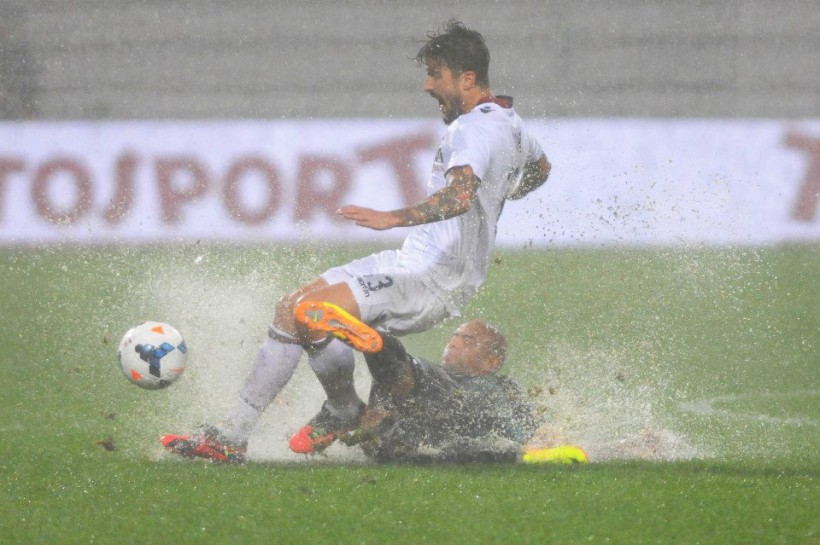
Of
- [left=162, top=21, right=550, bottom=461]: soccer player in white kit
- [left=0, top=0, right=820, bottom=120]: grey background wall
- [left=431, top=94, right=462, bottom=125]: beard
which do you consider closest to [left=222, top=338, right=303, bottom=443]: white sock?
[left=162, top=21, right=550, bottom=461]: soccer player in white kit

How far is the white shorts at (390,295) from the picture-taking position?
5594 millimetres

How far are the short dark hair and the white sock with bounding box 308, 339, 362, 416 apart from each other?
4.44 ft

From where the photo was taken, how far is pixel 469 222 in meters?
5.83

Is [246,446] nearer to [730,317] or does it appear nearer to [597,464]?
[597,464]

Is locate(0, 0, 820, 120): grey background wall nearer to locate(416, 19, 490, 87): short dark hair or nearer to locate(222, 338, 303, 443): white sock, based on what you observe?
locate(416, 19, 490, 87): short dark hair

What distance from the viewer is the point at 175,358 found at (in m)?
5.93

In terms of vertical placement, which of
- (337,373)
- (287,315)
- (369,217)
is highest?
(369,217)

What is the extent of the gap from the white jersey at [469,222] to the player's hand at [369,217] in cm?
54

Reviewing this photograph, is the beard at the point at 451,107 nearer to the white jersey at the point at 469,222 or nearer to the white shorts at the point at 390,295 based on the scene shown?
the white jersey at the point at 469,222

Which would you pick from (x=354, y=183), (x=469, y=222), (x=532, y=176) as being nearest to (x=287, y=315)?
(x=469, y=222)

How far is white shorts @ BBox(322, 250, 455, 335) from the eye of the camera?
5.59 meters

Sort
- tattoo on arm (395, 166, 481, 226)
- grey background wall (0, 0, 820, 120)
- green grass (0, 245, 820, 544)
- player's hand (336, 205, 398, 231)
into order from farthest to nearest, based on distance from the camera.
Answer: grey background wall (0, 0, 820, 120)
tattoo on arm (395, 166, 481, 226)
player's hand (336, 205, 398, 231)
green grass (0, 245, 820, 544)

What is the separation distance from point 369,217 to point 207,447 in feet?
3.98

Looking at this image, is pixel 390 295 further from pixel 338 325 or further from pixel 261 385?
pixel 261 385
